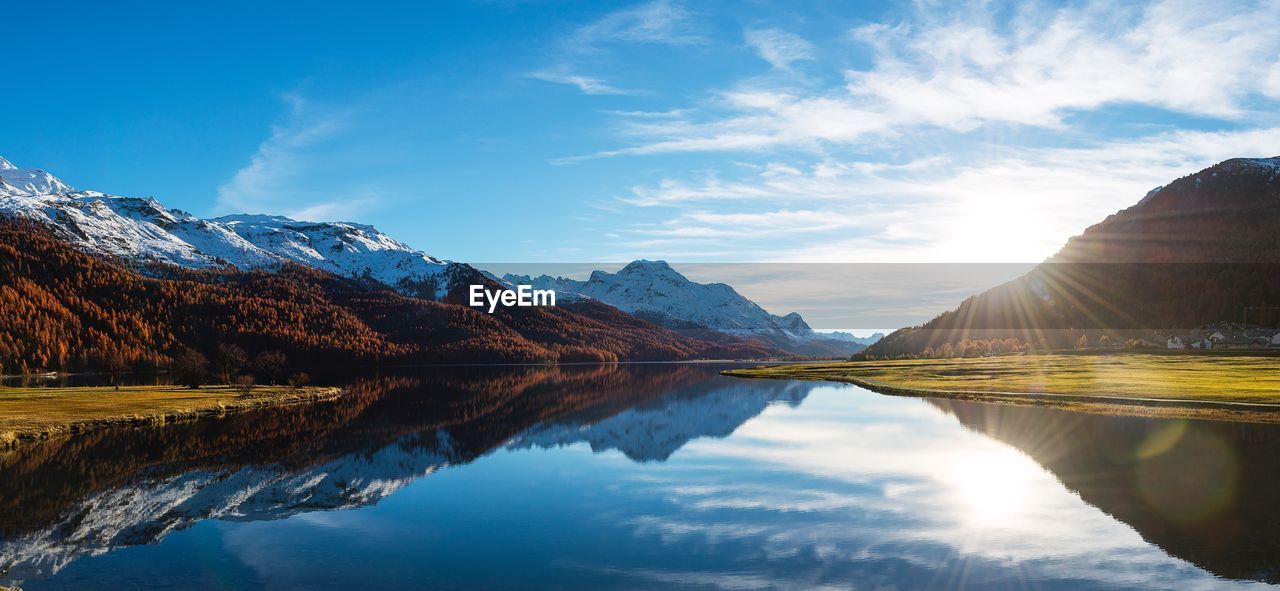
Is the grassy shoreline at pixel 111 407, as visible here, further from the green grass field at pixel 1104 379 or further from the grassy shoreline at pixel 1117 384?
the green grass field at pixel 1104 379

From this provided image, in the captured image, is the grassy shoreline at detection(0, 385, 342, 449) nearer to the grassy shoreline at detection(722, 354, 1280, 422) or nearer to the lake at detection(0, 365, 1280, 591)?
the lake at detection(0, 365, 1280, 591)

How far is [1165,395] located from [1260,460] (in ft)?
132

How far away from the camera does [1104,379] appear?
340 ft

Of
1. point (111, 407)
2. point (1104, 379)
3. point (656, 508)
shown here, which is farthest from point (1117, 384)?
point (111, 407)

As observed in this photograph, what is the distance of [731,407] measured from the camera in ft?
309

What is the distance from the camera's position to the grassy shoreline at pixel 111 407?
2325 inches

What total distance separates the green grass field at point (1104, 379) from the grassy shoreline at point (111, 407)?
81681 mm

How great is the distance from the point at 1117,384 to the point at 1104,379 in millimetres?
10776

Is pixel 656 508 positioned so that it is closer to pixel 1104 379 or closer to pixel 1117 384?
pixel 1117 384

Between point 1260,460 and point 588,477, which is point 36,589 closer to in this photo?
point 588,477

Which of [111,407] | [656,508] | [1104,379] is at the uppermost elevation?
[111,407]

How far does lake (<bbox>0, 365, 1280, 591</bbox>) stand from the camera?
2411cm

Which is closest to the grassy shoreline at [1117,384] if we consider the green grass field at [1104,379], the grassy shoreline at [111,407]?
the green grass field at [1104,379]

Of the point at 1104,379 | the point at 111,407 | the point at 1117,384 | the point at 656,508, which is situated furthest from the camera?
the point at 1104,379
